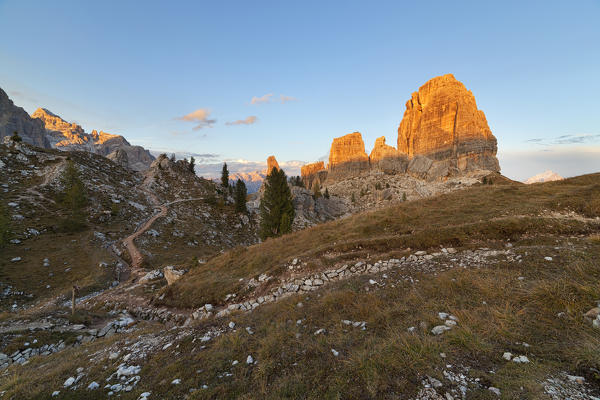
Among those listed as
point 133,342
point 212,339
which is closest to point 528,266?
point 212,339

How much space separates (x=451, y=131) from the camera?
16600cm

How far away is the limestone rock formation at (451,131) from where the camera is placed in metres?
159

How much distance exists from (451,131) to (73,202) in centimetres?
21186

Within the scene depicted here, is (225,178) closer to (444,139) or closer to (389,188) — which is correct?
Result: (389,188)

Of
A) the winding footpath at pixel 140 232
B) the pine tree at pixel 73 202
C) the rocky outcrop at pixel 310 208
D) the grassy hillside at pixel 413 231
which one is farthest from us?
the rocky outcrop at pixel 310 208

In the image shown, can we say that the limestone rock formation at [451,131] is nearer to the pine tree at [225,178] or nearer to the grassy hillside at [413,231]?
the pine tree at [225,178]

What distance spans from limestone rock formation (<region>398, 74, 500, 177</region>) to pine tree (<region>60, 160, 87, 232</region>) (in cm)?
18793

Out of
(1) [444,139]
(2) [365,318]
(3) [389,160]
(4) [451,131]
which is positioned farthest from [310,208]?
(4) [451,131]

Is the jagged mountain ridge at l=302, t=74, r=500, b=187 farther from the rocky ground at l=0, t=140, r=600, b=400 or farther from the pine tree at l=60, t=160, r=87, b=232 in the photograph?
the pine tree at l=60, t=160, r=87, b=232

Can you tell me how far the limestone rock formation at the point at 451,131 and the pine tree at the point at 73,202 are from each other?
188 metres

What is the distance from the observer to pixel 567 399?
10.2 ft

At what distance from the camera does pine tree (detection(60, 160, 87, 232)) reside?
41109 millimetres

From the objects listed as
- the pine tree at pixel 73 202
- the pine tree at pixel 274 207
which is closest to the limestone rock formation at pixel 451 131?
the pine tree at pixel 274 207

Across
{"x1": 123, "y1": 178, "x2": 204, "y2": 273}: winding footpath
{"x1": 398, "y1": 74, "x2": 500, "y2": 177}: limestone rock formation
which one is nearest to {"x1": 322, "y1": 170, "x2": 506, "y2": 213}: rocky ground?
{"x1": 398, "y1": 74, "x2": 500, "y2": 177}: limestone rock formation
